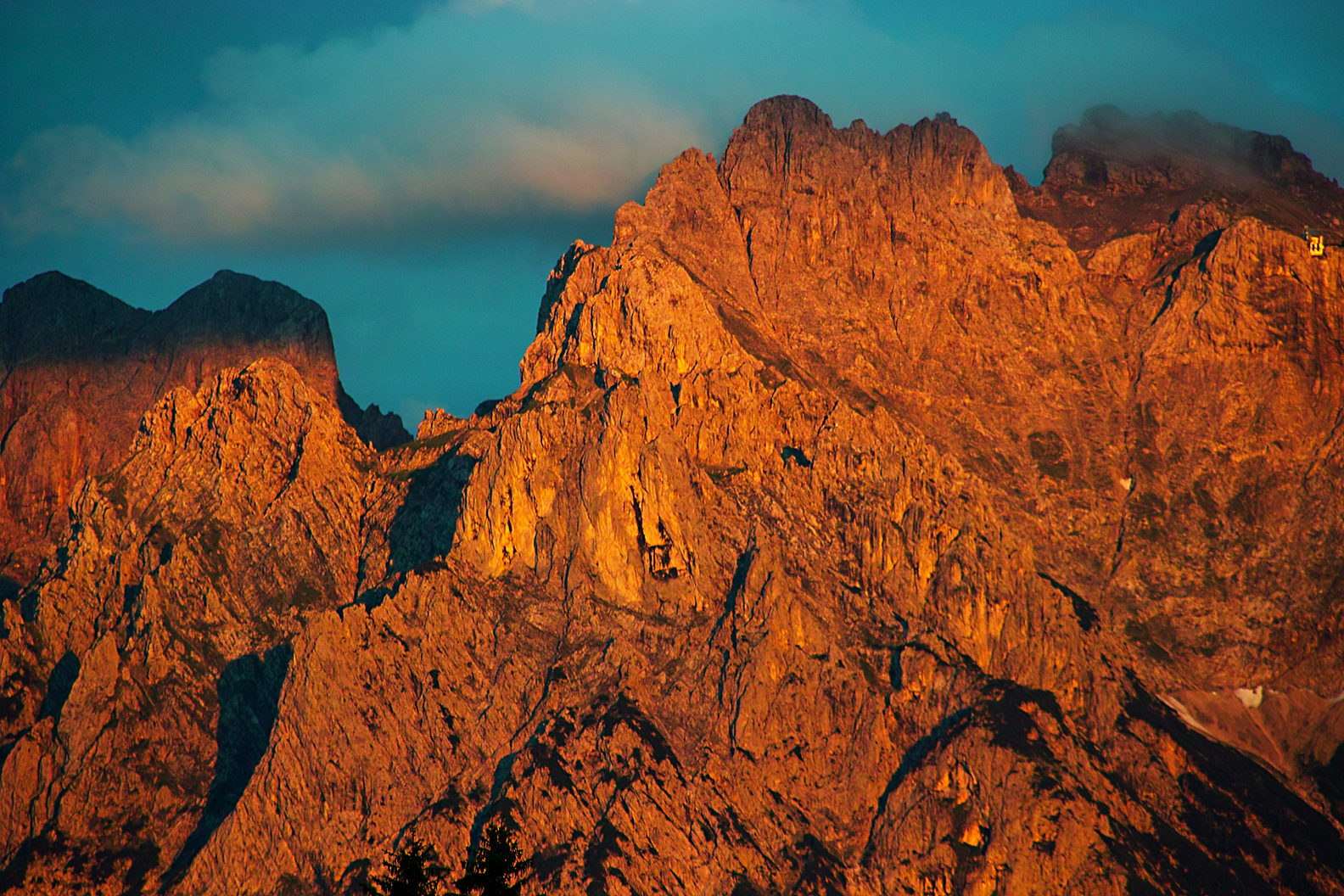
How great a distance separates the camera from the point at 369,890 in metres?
126

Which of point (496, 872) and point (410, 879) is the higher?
point (410, 879)

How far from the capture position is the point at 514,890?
5089 inches

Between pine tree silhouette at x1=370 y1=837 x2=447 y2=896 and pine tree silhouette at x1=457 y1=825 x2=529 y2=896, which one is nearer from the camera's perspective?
pine tree silhouette at x1=370 y1=837 x2=447 y2=896

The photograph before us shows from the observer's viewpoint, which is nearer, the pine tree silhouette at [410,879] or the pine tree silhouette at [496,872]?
the pine tree silhouette at [410,879]

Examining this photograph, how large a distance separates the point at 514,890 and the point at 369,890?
9397 mm
